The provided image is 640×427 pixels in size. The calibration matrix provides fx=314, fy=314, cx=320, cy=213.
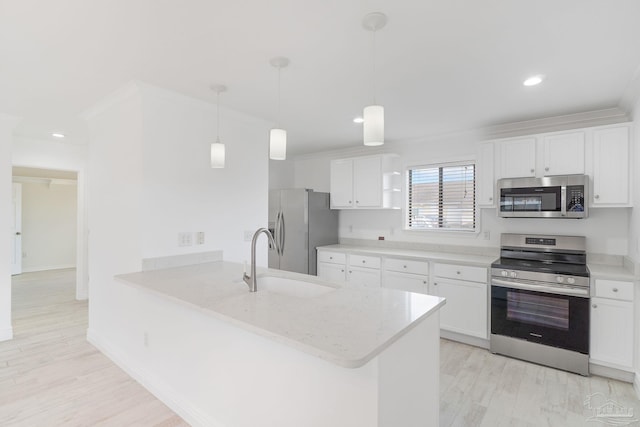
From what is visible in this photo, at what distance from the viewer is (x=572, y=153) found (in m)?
3.07

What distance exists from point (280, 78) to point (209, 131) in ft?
3.31

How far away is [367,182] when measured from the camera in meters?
4.46

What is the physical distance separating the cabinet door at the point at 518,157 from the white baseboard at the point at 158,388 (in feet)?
11.5

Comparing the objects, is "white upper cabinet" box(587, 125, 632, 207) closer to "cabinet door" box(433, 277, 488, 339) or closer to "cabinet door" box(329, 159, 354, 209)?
"cabinet door" box(433, 277, 488, 339)

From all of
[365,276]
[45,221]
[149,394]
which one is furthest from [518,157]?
[45,221]

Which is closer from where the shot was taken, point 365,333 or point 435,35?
point 365,333

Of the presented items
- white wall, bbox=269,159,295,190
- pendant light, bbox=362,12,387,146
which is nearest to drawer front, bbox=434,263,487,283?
pendant light, bbox=362,12,387,146

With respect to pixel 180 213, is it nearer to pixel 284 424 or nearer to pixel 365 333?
pixel 284 424

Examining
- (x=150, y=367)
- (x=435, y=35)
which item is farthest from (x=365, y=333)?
(x=150, y=367)

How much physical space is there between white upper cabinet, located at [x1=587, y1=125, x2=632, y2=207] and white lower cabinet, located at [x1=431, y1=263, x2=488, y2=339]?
4.19 feet

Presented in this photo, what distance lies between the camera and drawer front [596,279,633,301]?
2.62m

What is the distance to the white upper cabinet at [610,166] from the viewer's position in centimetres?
284

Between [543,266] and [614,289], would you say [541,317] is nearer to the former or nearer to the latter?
[543,266]

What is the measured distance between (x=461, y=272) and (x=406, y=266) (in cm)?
63
